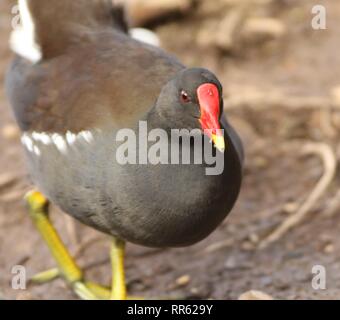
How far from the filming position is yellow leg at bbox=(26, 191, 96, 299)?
14.4ft

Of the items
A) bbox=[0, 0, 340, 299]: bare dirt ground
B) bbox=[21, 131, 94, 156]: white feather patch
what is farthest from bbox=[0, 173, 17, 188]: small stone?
bbox=[21, 131, 94, 156]: white feather patch

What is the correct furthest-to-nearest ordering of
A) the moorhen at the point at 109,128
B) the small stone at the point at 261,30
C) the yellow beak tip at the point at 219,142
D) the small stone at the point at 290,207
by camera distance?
the small stone at the point at 261,30 → the small stone at the point at 290,207 → the moorhen at the point at 109,128 → the yellow beak tip at the point at 219,142

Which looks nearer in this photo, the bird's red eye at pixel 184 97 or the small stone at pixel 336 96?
the bird's red eye at pixel 184 97

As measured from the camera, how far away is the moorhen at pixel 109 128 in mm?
3547

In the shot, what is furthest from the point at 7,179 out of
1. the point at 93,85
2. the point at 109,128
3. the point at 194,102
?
the point at 194,102

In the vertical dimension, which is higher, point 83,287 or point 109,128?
point 109,128

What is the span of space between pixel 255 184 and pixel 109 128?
1.71m

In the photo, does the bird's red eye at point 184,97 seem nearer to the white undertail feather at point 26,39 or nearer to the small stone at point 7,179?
the white undertail feather at point 26,39

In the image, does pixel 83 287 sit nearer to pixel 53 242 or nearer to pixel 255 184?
pixel 53 242

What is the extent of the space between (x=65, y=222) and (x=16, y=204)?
36 centimetres

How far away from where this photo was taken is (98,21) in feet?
14.4

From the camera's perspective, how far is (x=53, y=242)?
445 centimetres

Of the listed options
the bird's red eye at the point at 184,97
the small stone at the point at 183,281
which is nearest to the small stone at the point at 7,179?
the small stone at the point at 183,281

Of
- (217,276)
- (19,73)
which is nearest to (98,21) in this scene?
(19,73)
